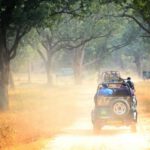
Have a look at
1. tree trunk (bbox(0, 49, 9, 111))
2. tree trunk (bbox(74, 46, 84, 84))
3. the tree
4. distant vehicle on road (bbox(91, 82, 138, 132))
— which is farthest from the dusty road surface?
tree trunk (bbox(74, 46, 84, 84))

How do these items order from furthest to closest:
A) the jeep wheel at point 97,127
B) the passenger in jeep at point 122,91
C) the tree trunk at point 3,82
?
1. the tree trunk at point 3,82
2. the passenger in jeep at point 122,91
3. the jeep wheel at point 97,127

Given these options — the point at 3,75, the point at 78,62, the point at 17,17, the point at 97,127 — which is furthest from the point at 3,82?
the point at 78,62

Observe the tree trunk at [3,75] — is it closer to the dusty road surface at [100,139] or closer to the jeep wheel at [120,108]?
the dusty road surface at [100,139]

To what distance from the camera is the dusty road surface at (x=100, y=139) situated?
16188mm

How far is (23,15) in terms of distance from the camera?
29.6 meters

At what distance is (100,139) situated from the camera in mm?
18219

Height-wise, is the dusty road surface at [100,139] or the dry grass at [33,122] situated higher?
the dry grass at [33,122]

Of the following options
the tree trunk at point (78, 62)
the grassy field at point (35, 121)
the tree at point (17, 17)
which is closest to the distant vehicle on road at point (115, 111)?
the grassy field at point (35, 121)

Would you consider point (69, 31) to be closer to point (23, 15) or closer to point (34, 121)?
point (23, 15)

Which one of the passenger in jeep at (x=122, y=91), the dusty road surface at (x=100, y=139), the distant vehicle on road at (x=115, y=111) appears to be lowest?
the dusty road surface at (x=100, y=139)

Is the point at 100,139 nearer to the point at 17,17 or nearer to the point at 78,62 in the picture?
the point at 17,17

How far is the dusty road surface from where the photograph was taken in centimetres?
1619

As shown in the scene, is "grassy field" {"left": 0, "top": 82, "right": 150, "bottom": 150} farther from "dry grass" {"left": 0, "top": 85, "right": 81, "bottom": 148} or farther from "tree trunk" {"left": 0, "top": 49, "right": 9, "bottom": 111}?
"tree trunk" {"left": 0, "top": 49, "right": 9, "bottom": 111}

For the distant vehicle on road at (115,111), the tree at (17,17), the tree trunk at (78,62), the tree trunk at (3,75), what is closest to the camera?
the distant vehicle on road at (115,111)
